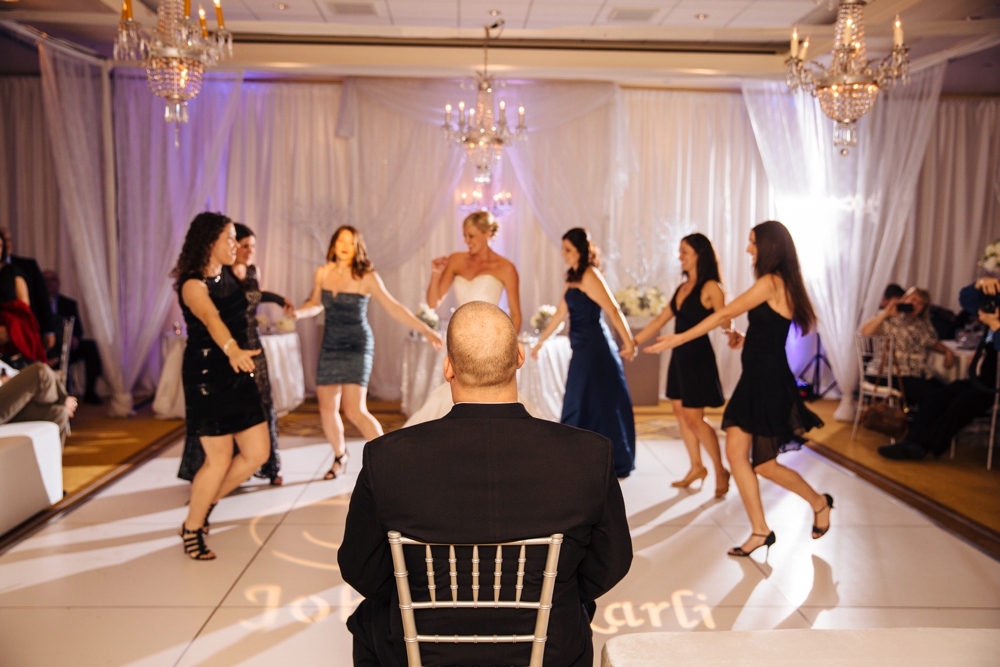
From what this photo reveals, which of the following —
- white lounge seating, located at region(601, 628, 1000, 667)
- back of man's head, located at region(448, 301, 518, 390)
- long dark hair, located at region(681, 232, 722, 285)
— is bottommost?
white lounge seating, located at region(601, 628, 1000, 667)

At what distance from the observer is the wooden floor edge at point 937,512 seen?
166 inches

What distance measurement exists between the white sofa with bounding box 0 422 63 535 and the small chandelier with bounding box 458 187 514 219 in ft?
15.4

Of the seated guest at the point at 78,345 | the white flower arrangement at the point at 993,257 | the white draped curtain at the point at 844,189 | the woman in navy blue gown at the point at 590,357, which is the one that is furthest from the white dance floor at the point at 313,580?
the seated guest at the point at 78,345

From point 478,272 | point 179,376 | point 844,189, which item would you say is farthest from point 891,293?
point 179,376

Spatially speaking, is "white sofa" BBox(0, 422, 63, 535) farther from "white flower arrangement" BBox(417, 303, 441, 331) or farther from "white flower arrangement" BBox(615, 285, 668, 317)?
"white flower arrangement" BBox(615, 285, 668, 317)

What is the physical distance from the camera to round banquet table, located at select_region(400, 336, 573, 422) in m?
6.25

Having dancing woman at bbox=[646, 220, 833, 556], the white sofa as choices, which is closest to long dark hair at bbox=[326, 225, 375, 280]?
the white sofa

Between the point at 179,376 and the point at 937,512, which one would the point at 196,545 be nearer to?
the point at 179,376

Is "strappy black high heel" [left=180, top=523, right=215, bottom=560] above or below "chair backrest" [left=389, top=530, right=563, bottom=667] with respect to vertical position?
below

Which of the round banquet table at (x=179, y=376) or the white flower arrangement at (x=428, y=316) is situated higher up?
the white flower arrangement at (x=428, y=316)

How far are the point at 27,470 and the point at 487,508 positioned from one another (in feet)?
12.1

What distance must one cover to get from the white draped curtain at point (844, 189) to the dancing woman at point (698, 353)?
3.04 m

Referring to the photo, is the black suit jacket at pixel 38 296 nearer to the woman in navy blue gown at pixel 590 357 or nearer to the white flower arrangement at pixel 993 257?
the woman in navy blue gown at pixel 590 357

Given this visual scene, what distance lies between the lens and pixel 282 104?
8297 mm
